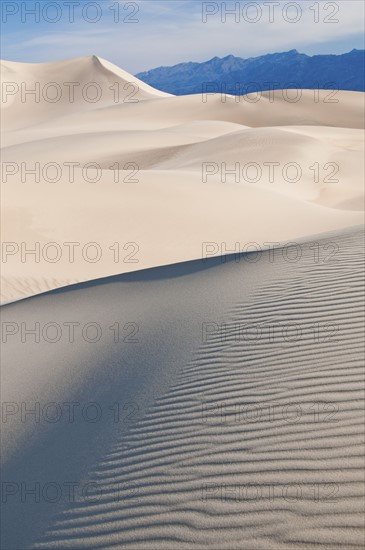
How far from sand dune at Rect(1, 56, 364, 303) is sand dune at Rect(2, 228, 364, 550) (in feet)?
12.9

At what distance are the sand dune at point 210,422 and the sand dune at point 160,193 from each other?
3924mm

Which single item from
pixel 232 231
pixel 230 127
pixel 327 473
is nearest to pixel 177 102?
pixel 230 127

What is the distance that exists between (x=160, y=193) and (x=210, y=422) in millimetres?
10753

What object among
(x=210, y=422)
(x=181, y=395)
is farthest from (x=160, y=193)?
(x=210, y=422)

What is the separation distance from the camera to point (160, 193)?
556 inches

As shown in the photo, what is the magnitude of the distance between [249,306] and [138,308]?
1.53 metres

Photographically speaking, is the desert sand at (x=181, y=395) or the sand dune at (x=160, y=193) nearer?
the desert sand at (x=181, y=395)

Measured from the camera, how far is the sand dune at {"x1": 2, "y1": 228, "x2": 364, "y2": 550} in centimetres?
293

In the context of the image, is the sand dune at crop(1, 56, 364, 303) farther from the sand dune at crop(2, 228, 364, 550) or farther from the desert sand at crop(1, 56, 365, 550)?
the sand dune at crop(2, 228, 364, 550)

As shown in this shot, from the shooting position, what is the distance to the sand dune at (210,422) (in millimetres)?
2934

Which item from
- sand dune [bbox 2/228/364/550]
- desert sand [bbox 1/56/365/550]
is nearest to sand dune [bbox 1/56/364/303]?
desert sand [bbox 1/56/365/550]

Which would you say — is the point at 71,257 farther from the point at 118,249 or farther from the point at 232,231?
the point at 232,231

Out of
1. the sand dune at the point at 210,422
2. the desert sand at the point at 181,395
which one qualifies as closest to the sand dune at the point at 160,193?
the desert sand at the point at 181,395

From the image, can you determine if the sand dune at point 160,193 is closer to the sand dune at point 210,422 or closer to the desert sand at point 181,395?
the desert sand at point 181,395
